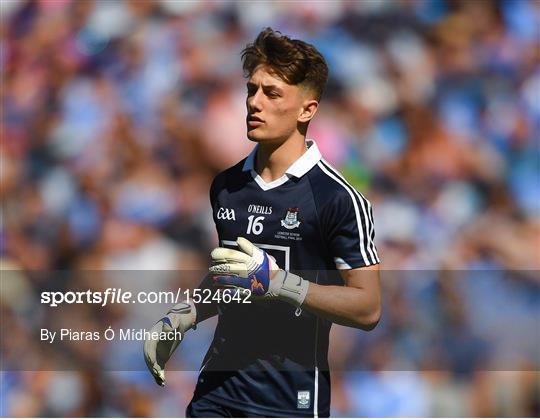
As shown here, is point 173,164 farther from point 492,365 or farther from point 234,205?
point 492,365

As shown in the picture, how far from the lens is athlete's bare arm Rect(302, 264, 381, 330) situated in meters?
2.72

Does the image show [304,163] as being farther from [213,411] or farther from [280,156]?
[213,411]

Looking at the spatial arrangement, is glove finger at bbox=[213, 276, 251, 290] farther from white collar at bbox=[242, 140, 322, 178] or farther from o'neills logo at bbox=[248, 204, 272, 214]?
white collar at bbox=[242, 140, 322, 178]

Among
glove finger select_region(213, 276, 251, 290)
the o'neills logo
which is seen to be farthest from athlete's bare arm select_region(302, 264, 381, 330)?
the o'neills logo

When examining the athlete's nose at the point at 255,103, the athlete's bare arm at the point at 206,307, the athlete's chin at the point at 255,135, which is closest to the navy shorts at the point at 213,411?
the athlete's bare arm at the point at 206,307

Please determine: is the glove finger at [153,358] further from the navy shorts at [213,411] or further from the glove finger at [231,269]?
the glove finger at [231,269]

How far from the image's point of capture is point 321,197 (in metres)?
2.84

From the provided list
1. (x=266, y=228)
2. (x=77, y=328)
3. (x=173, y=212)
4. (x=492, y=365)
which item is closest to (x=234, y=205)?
(x=266, y=228)

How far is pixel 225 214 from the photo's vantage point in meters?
2.97

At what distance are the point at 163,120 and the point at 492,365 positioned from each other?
224 cm

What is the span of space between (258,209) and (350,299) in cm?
46

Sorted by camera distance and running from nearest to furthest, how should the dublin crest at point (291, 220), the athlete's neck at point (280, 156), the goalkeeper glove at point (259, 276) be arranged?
the goalkeeper glove at point (259, 276) → the dublin crest at point (291, 220) → the athlete's neck at point (280, 156)

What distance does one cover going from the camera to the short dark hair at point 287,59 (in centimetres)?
291

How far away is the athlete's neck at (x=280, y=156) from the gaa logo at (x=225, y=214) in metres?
0.17
